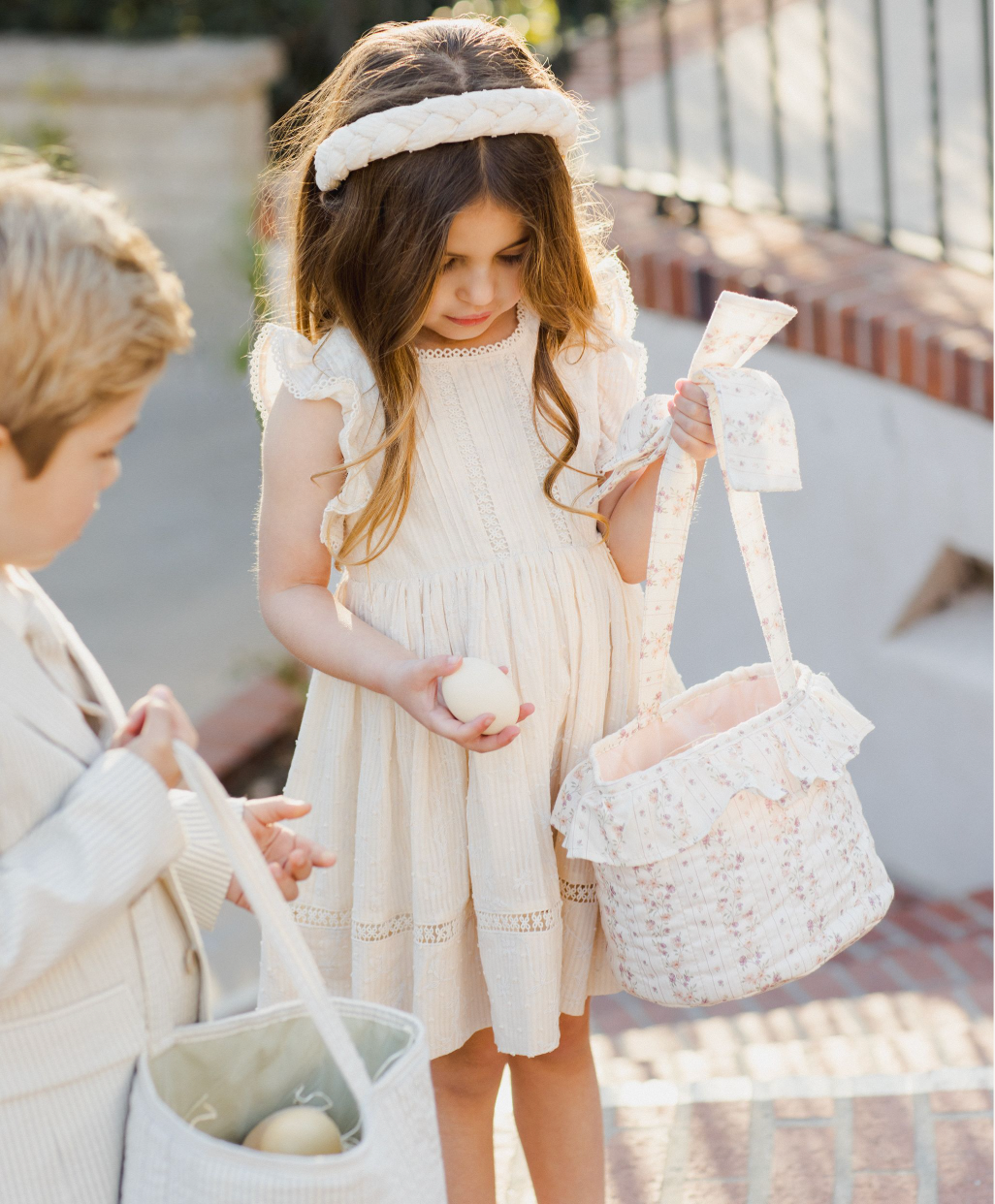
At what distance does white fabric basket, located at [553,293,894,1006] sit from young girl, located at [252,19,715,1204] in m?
0.10

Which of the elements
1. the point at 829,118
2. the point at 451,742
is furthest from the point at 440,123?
the point at 829,118

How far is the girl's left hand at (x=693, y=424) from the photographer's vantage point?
1855 millimetres

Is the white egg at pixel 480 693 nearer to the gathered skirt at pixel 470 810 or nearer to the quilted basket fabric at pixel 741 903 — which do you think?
the gathered skirt at pixel 470 810

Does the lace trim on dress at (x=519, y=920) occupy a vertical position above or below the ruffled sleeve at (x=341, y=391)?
below

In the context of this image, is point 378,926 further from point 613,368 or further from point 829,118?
point 829,118

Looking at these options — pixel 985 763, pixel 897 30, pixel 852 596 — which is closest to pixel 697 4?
pixel 897 30

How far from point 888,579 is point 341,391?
2401mm

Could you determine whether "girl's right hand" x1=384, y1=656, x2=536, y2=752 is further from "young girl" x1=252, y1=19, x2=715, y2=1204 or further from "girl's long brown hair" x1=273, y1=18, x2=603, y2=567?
"girl's long brown hair" x1=273, y1=18, x2=603, y2=567

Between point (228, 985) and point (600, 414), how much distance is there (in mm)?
2317

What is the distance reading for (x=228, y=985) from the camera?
3807mm

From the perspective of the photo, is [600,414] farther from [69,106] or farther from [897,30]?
[69,106]

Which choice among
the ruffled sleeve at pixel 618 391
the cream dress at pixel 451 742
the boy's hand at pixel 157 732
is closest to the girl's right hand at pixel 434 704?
the cream dress at pixel 451 742

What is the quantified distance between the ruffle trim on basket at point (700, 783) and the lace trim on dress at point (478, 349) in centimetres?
60

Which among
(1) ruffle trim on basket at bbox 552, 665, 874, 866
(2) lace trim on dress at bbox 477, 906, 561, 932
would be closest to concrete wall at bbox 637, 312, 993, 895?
(1) ruffle trim on basket at bbox 552, 665, 874, 866
